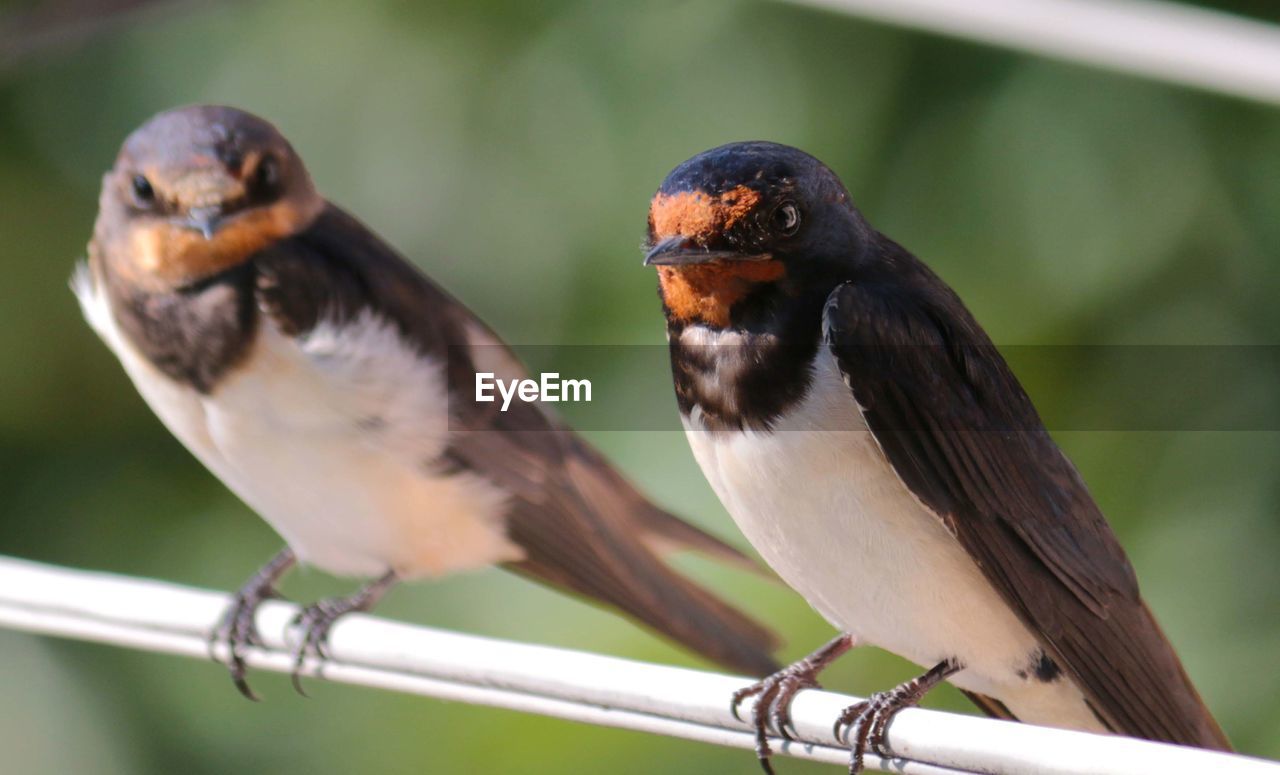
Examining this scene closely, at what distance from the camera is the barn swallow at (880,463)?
795 millimetres

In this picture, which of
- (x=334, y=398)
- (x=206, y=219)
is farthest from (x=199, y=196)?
(x=334, y=398)

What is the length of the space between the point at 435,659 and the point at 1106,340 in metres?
0.91

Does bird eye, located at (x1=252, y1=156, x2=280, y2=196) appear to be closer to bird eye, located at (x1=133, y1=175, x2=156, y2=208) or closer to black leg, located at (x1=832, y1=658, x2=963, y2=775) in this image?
bird eye, located at (x1=133, y1=175, x2=156, y2=208)

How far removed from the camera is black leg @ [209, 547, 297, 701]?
1348 millimetres

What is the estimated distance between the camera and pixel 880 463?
909 millimetres

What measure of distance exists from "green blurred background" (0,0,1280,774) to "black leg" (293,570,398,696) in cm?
22

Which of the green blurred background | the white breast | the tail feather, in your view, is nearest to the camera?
the white breast

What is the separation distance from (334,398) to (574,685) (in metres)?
0.36

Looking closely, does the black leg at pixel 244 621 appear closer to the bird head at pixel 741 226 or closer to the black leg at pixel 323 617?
the black leg at pixel 323 617

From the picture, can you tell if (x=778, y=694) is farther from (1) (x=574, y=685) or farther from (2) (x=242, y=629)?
(2) (x=242, y=629)

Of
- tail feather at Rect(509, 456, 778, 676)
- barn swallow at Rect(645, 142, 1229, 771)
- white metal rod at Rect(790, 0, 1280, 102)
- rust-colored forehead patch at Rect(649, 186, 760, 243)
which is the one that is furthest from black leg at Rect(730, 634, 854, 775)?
white metal rod at Rect(790, 0, 1280, 102)

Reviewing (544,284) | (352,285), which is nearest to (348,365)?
(352,285)

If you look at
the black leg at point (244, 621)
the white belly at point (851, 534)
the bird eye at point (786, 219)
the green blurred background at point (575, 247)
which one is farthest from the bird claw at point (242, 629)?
the bird eye at point (786, 219)

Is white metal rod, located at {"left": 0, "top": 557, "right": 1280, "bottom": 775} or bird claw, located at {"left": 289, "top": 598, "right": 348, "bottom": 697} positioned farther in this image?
bird claw, located at {"left": 289, "top": 598, "right": 348, "bottom": 697}
